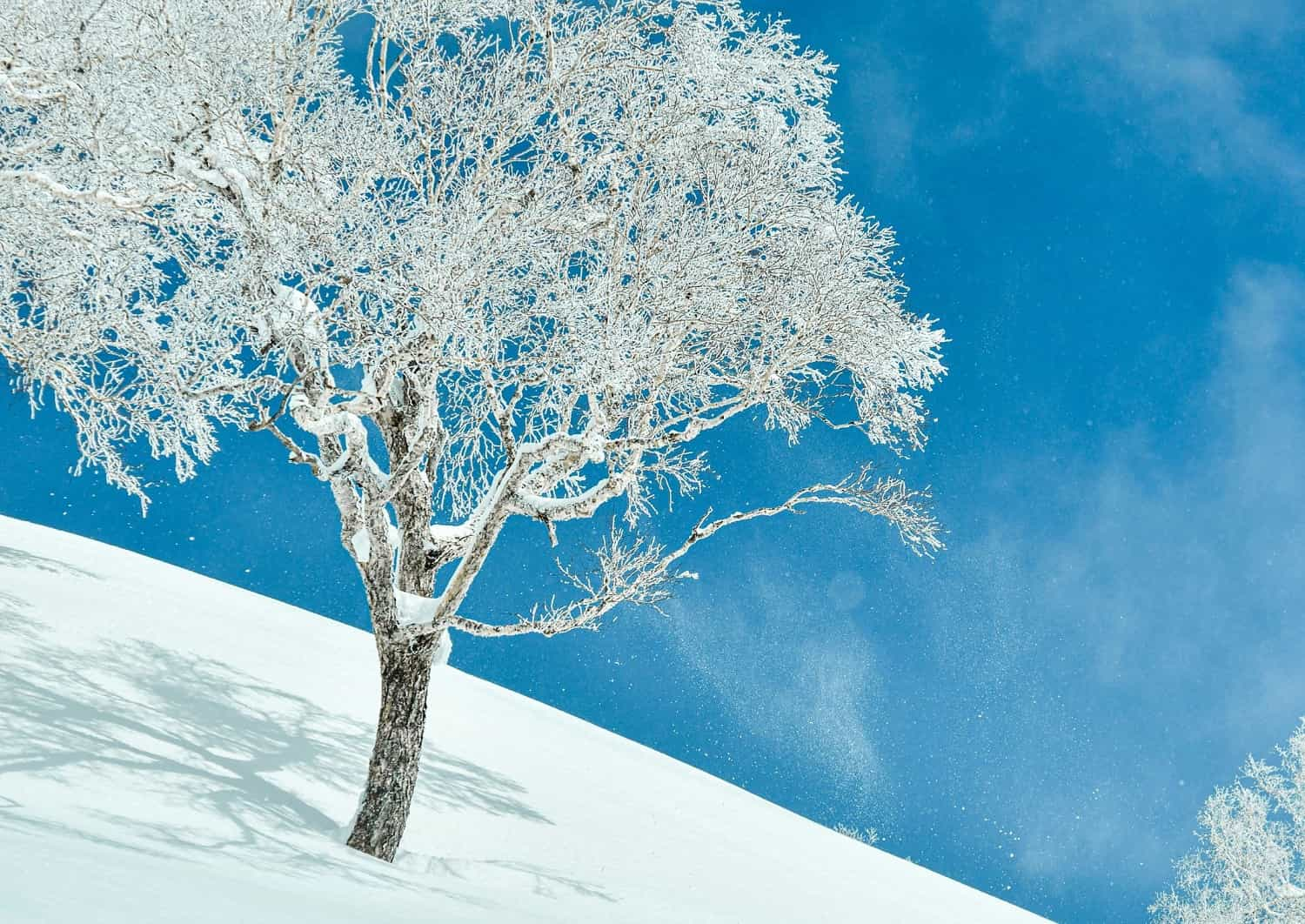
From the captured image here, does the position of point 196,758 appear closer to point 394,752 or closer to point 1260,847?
point 394,752

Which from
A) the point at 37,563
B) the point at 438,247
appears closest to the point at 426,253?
the point at 438,247

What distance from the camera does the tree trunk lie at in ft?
26.5

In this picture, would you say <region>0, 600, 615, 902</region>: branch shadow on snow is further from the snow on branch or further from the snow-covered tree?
the snow-covered tree

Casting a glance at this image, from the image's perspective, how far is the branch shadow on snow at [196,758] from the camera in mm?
6184

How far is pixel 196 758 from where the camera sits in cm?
842

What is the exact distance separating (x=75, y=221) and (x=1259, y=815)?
2324cm

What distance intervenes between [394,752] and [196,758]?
182cm

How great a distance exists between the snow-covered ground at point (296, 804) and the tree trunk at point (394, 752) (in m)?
0.31

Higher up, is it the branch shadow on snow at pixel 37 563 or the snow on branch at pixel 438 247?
the snow on branch at pixel 438 247

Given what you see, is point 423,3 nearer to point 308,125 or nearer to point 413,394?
point 308,125

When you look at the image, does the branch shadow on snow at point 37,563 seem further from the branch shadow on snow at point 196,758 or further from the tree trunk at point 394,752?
the tree trunk at point 394,752

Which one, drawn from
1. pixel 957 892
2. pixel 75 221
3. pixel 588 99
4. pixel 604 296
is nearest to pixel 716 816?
pixel 957 892

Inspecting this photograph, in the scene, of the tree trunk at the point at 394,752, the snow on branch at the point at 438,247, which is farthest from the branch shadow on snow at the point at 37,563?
the tree trunk at the point at 394,752

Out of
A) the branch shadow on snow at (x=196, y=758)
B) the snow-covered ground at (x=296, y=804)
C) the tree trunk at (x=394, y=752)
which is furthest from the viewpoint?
the tree trunk at (x=394, y=752)
